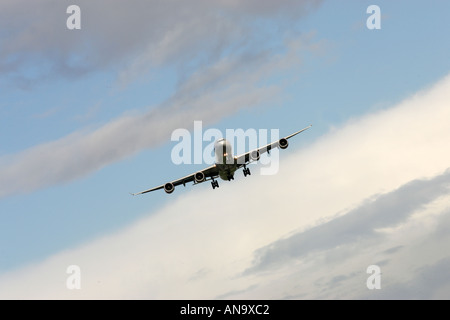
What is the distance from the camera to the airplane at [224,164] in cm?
→ 10200

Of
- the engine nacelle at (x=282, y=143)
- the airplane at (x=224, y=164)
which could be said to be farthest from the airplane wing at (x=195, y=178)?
the engine nacelle at (x=282, y=143)

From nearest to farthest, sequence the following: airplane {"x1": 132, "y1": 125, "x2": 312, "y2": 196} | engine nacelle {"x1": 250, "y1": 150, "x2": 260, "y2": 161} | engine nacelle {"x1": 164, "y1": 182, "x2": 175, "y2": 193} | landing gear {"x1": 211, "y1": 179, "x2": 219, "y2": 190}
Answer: airplane {"x1": 132, "y1": 125, "x2": 312, "y2": 196}
engine nacelle {"x1": 250, "y1": 150, "x2": 260, "y2": 161}
engine nacelle {"x1": 164, "y1": 182, "x2": 175, "y2": 193}
landing gear {"x1": 211, "y1": 179, "x2": 219, "y2": 190}

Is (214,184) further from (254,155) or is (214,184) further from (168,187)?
(254,155)

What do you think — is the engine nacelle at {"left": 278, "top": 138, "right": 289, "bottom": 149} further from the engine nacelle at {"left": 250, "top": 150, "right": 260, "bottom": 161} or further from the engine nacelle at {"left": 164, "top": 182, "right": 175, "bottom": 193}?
the engine nacelle at {"left": 164, "top": 182, "right": 175, "bottom": 193}

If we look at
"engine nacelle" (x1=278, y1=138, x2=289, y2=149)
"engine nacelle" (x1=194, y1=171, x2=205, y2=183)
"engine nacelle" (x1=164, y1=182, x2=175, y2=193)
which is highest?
"engine nacelle" (x1=278, y1=138, x2=289, y2=149)

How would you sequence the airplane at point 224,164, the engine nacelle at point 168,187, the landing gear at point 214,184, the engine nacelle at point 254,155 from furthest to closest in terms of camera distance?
1. the landing gear at point 214,184
2. the engine nacelle at point 168,187
3. the engine nacelle at point 254,155
4. the airplane at point 224,164

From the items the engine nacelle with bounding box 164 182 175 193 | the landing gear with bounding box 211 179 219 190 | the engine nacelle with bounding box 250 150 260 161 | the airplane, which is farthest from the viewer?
the landing gear with bounding box 211 179 219 190

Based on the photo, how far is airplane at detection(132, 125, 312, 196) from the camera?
102 metres

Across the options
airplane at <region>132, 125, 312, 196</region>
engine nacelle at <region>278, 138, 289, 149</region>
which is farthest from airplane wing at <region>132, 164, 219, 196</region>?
engine nacelle at <region>278, 138, 289, 149</region>

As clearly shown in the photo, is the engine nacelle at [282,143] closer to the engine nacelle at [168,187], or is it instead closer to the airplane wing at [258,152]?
the airplane wing at [258,152]

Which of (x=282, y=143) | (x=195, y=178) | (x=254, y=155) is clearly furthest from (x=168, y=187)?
(x=282, y=143)
